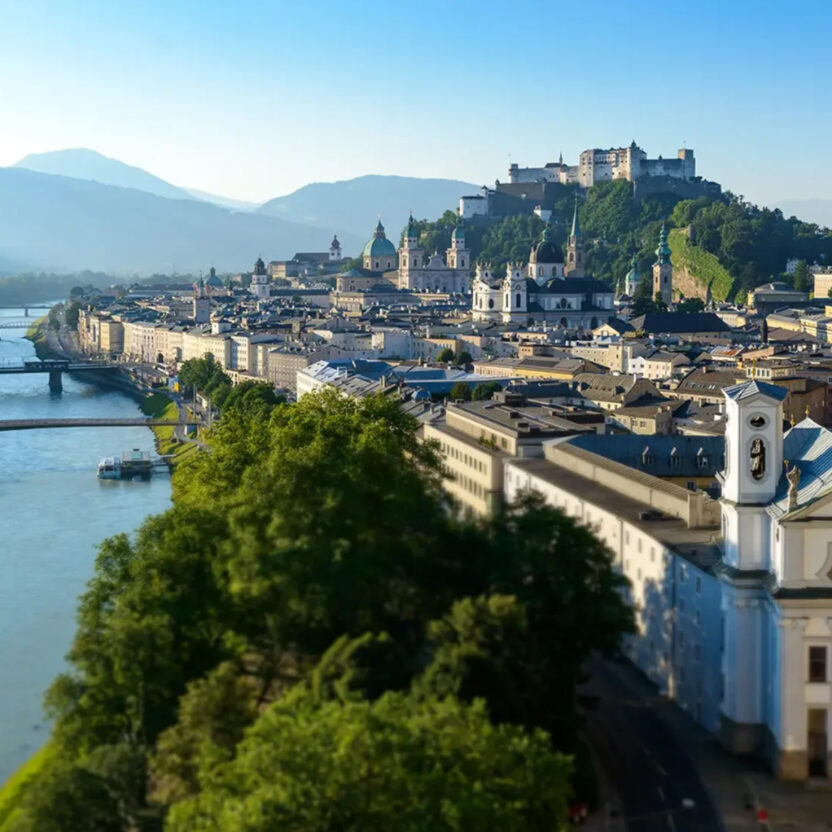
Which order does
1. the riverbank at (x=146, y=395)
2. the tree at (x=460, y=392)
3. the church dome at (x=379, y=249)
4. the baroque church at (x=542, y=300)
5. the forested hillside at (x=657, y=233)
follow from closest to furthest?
the tree at (x=460, y=392)
the riverbank at (x=146, y=395)
the baroque church at (x=542, y=300)
the forested hillside at (x=657, y=233)
the church dome at (x=379, y=249)

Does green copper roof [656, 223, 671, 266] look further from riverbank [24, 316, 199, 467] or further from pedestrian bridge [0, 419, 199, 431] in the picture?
pedestrian bridge [0, 419, 199, 431]

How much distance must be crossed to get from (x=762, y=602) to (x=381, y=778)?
201 inches

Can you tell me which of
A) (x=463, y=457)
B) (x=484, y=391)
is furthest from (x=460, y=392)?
(x=463, y=457)

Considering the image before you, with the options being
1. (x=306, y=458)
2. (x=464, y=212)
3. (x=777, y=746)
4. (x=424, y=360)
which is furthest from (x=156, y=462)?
(x=464, y=212)

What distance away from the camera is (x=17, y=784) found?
13969 millimetres

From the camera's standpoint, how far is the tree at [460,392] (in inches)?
1446

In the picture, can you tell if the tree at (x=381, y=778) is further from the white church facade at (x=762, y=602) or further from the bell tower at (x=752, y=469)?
the bell tower at (x=752, y=469)

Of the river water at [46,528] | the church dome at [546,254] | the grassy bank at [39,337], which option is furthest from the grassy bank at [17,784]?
the church dome at [546,254]

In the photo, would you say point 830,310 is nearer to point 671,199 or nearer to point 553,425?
point 671,199

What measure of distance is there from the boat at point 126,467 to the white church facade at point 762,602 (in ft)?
69.4

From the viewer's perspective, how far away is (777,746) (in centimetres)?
1265

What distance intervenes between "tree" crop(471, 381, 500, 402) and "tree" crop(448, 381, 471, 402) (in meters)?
0.19

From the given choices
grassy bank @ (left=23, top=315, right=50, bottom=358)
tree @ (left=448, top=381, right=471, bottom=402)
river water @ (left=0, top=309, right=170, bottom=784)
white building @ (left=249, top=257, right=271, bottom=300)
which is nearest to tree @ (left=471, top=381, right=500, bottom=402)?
tree @ (left=448, top=381, right=471, bottom=402)

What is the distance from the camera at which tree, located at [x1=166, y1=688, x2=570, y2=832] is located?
8766 mm
